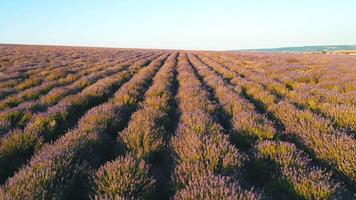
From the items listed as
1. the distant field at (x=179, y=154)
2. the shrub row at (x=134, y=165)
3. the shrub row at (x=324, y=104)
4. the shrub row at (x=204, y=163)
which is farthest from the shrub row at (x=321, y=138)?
the shrub row at (x=134, y=165)

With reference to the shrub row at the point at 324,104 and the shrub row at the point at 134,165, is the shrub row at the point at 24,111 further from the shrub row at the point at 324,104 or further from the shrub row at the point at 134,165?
the shrub row at the point at 324,104

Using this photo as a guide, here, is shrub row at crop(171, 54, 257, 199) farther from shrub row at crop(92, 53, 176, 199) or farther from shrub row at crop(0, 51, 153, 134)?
shrub row at crop(0, 51, 153, 134)

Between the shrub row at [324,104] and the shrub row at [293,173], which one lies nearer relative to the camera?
the shrub row at [293,173]

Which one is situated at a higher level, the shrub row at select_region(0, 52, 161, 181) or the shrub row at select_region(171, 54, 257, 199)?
the shrub row at select_region(171, 54, 257, 199)

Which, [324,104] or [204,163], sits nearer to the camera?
[204,163]

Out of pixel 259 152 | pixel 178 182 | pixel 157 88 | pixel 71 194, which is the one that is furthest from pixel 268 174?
pixel 157 88

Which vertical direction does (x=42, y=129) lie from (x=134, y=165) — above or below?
below

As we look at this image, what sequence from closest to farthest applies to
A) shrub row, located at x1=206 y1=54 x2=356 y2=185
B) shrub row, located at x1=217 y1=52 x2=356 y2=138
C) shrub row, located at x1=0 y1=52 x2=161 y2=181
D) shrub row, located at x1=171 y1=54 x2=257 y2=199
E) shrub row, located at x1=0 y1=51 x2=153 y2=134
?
shrub row, located at x1=171 y1=54 x2=257 y2=199
shrub row, located at x1=206 y1=54 x2=356 y2=185
shrub row, located at x1=0 y1=52 x2=161 y2=181
shrub row, located at x1=217 y1=52 x2=356 y2=138
shrub row, located at x1=0 y1=51 x2=153 y2=134

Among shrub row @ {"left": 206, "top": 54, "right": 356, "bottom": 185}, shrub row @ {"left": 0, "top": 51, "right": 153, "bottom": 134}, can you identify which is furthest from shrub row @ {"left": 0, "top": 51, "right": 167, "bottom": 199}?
shrub row @ {"left": 206, "top": 54, "right": 356, "bottom": 185}

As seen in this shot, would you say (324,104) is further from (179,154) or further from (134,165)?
(134,165)

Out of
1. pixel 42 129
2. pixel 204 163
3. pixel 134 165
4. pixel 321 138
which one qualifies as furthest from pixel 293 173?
pixel 42 129

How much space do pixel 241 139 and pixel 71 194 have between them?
9.06 ft

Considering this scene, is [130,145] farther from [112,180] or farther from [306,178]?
[306,178]

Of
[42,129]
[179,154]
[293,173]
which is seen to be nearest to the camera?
[293,173]
